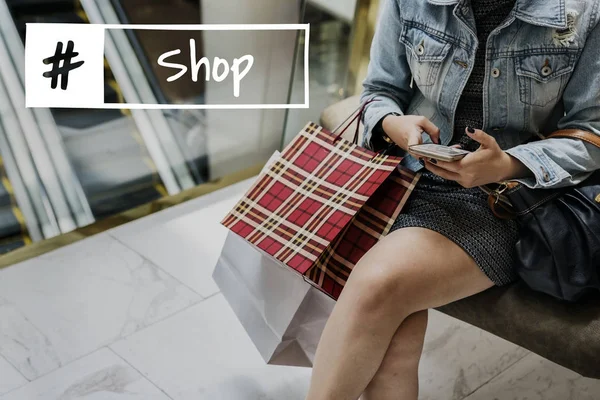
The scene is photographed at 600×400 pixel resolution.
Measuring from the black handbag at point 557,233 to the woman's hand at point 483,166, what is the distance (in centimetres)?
4

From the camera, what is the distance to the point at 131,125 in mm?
2854

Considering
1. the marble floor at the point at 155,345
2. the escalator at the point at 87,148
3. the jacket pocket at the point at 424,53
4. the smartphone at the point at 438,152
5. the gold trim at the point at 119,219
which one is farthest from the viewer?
the escalator at the point at 87,148

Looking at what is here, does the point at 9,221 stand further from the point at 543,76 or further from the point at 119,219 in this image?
the point at 543,76

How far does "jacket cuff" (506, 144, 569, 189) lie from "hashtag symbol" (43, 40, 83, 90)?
152 centimetres

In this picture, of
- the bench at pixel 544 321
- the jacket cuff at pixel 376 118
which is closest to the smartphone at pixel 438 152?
the jacket cuff at pixel 376 118

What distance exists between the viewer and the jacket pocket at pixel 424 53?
1.53 m

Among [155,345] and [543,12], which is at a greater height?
[543,12]

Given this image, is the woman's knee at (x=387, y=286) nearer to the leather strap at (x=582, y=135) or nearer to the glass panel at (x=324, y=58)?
the leather strap at (x=582, y=135)

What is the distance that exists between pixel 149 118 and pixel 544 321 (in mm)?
1901

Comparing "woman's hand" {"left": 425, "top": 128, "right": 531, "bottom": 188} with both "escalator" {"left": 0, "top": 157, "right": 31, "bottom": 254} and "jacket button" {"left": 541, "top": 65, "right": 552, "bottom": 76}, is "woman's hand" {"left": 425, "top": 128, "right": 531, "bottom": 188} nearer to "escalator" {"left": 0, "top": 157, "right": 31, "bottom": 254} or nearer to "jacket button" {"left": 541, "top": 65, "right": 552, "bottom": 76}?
"jacket button" {"left": 541, "top": 65, "right": 552, "bottom": 76}

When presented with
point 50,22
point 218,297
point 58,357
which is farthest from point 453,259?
point 50,22

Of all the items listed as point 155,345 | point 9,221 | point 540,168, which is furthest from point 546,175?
point 9,221

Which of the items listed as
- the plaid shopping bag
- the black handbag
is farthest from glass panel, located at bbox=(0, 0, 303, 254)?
Answer: the black handbag

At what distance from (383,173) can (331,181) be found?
0.12 metres
